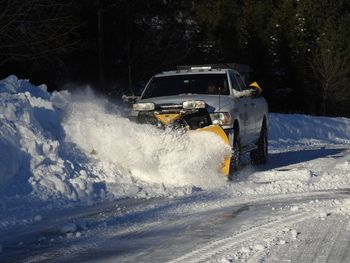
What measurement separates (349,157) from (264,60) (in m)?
29.6

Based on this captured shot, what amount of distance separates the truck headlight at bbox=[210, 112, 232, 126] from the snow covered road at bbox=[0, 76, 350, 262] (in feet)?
2.36

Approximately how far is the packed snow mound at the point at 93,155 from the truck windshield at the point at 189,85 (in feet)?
4.19

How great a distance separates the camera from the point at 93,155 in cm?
1151

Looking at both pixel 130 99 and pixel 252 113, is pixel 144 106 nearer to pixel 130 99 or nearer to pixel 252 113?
pixel 130 99

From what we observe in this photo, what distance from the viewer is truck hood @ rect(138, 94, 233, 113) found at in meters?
11.9

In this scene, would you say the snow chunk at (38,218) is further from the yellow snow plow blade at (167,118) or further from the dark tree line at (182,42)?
the dark tree line at (182,42)

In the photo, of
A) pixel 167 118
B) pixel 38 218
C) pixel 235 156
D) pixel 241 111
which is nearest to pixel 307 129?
pixel 241 111

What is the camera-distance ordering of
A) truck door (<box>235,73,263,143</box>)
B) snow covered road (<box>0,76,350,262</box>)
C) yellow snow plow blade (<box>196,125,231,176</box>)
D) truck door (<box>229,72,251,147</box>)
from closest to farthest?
1. snow covered road (<box>0,76,350,262</box>)
2. yellow snow plow blade (<box>196,125,231,176</box>)
3. truck door (<box>229,72,251,147</box>)
4. truck door (<box>235,73,263,143</box>)

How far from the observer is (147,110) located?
39.0ft

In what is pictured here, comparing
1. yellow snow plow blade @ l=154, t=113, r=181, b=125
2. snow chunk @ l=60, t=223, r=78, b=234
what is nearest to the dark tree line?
yellow snow plow blade @ l=154, t=113, r=181, b=125

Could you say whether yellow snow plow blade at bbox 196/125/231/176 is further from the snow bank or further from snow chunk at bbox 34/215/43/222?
snow chunk at bbox 34/215/43/222

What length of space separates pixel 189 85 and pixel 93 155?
2409mm

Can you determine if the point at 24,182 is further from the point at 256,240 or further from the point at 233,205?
the point at 256,240

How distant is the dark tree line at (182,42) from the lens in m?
22.0
